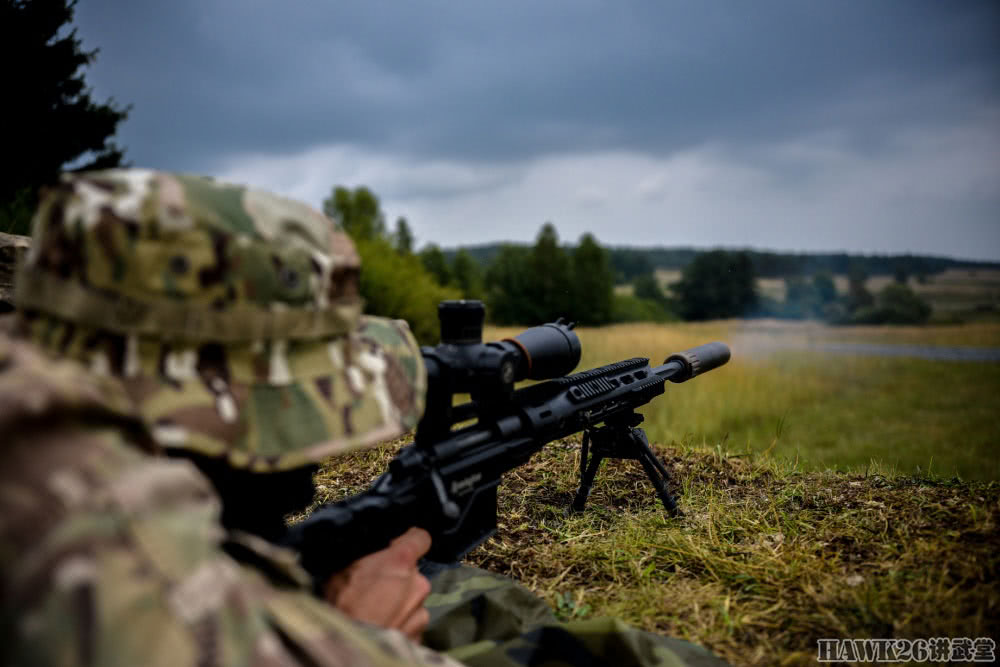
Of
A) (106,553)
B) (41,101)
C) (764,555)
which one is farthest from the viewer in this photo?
(41,101)

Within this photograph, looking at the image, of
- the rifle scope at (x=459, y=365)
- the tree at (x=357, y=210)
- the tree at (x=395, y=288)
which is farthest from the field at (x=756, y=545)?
the tree at (x=357, y=210)

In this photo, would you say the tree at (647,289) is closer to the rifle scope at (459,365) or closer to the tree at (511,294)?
the tree at (511,294)

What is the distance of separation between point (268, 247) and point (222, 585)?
0.98 metres

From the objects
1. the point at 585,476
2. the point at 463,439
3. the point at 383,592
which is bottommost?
the point at 585,476

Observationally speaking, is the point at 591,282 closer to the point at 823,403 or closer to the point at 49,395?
the point at 823,403

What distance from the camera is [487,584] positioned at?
9.37ft

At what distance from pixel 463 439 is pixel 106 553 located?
5.59ft

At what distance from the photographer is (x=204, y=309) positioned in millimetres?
1691

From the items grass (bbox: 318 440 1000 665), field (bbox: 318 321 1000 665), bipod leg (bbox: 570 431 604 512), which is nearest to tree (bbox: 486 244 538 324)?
field (bbox: 318 321 1000 665)

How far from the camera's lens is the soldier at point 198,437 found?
110 cm

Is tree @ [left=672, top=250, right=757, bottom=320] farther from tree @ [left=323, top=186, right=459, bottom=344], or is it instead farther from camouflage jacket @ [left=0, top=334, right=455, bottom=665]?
camouflage jacket @ [left=0, top=334, right=455, bottom=665]

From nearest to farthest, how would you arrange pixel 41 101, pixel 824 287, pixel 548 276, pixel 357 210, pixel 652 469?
pixel 652 469, pixel 41 101, pixel 357 210, pixel 548 276, pixel 824 287

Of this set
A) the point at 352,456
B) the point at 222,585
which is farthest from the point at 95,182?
the point at 352,456

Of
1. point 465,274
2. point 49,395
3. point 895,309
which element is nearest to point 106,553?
point 49,395
